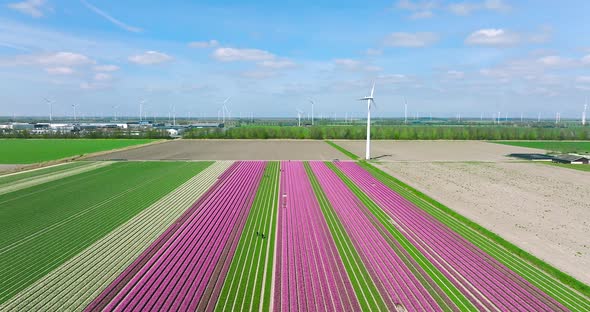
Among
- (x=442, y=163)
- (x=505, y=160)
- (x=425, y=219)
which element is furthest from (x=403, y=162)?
(x=425, y=219)

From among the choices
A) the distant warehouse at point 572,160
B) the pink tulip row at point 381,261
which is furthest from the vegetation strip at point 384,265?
the distant warehouse at point 572,160

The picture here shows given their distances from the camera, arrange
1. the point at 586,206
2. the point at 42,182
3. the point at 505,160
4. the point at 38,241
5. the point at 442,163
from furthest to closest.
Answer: the point at 505,160
the point at 442,163
the point at 42,182
the point at 586,206
the point at 38,241

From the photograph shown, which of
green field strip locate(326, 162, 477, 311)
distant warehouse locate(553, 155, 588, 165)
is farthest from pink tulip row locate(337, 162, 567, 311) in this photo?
distant warehouse locate(553, 155, 588, 165)

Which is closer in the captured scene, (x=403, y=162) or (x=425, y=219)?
(x=425, y=219)

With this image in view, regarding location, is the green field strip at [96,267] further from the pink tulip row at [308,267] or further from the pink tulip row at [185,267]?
the pink tulip row at [308,267]

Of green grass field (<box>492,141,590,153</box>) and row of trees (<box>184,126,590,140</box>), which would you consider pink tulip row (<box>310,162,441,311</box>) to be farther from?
row of trees (<box>184,126,590,140</box>)

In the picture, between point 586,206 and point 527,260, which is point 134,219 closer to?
point 527,260
